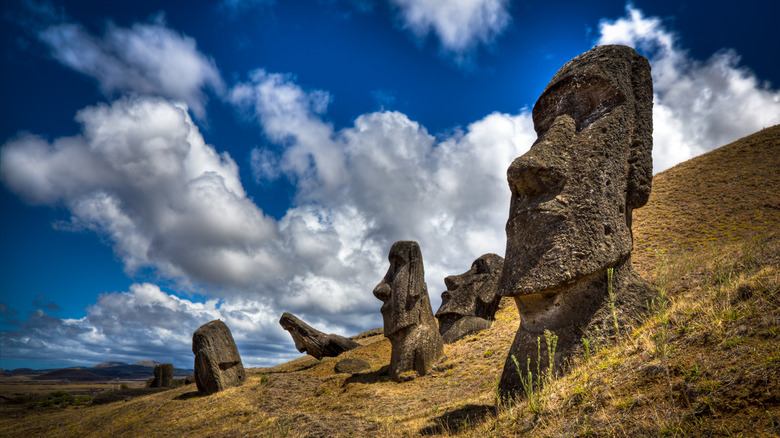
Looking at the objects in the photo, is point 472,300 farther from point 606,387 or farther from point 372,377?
point 606,387

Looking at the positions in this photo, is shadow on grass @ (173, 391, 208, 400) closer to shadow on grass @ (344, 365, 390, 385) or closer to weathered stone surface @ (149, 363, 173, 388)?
shadow on grass @ (344, 365, 390, 385)

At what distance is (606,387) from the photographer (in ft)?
12.4

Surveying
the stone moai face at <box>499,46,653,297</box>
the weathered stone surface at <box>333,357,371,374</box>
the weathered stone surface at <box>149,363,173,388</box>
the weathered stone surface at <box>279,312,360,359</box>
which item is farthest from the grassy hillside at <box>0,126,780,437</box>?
the weathered stone surface at <box>149,363,173,388</box>

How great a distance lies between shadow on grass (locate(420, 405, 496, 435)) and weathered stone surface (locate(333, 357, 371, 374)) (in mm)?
9443

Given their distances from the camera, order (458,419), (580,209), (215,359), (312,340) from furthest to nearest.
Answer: (312,340) → (215,359) → (458,419) → (580,209)

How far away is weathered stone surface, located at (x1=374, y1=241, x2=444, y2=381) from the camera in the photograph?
12930mm

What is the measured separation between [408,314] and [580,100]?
884 cm

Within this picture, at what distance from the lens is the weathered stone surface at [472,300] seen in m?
17.9

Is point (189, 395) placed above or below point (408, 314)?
below

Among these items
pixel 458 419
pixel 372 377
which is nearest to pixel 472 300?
pixel 372 377

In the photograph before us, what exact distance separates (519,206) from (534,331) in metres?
1.84

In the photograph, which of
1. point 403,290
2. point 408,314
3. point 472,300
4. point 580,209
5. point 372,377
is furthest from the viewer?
point 472,300

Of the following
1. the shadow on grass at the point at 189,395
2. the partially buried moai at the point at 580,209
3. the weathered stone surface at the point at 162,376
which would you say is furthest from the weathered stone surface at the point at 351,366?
Answer: the weathered stone surface at the point at 162,376

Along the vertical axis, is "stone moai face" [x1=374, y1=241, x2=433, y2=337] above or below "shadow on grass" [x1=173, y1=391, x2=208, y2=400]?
above
